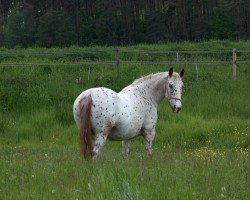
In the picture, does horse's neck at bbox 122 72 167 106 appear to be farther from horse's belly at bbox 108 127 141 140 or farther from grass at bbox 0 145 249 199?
grass at bbox 0 145 249 199

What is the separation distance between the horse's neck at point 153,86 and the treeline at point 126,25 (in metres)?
50.3

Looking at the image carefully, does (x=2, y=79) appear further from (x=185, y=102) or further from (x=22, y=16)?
(x=22, y=16)

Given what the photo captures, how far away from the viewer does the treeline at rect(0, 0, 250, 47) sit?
60250 millimetres

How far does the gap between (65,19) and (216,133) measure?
163 feet

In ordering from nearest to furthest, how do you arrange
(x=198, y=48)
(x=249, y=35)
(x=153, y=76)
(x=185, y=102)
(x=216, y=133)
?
(x=153, y=76), (x=216, y=133), (x=185, y=102), (x=198, y=48), (x=249, y=35)

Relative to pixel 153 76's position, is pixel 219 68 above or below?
below

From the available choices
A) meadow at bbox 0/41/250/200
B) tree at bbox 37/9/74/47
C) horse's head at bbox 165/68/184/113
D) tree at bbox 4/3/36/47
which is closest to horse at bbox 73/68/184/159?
horse's head at bbox 165/68/184/113

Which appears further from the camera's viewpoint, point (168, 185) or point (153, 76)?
point (153, 76)

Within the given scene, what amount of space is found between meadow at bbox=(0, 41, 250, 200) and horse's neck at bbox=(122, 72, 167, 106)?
1131 mm

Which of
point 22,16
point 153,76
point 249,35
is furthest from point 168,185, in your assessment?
point 22,16

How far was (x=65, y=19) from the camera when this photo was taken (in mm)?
62281

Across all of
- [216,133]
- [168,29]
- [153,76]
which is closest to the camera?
[153,76]

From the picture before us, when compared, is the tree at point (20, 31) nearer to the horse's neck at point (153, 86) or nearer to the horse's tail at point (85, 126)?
the horse's neck at point (153, 86)

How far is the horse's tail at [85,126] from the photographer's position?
7.47 meters
